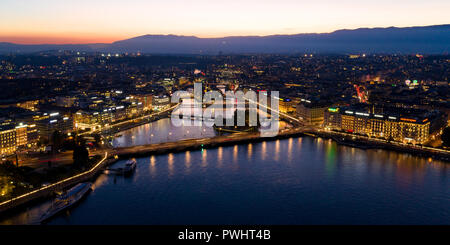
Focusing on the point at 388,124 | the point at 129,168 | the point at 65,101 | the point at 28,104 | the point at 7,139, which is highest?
the point at 65,101

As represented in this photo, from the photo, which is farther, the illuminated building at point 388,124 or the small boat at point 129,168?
the illuminated building at point 388,124

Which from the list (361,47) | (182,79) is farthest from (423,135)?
(361,47)

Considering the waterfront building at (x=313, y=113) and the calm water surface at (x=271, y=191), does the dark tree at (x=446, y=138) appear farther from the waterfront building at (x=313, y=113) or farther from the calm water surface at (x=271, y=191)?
the waterfront building at (x=313, y=113)

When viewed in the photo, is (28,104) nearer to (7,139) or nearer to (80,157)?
(7,139)

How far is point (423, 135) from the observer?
9531mm

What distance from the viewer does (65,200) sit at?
5.82 metres

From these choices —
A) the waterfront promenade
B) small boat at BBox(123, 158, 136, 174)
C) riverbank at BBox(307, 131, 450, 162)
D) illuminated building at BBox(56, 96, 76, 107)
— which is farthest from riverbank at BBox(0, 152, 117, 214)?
illuminated building at BBox(56, 96, 76, 107)

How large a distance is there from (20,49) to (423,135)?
72.0 meters

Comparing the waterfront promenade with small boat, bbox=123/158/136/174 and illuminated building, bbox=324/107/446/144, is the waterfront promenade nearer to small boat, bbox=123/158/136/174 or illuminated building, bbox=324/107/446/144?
illuminated building, bbox=324/107/446/144

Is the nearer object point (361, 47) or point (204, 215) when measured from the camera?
point (204, 215)

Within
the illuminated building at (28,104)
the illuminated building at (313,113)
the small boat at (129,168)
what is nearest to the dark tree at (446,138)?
the illuminated building at (313,113)

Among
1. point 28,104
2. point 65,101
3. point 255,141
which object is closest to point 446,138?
point 255,141

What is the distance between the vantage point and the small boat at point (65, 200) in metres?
5.51
